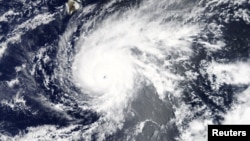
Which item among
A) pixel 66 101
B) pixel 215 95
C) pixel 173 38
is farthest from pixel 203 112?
pixel 66 101

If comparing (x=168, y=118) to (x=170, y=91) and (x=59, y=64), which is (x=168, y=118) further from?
(x=59, y=64)

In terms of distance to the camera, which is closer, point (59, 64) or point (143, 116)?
point (143, 116)

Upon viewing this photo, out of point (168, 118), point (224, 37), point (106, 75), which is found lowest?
point (168, 118)

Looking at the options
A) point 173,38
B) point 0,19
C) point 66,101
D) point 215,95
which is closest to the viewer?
point 215,95

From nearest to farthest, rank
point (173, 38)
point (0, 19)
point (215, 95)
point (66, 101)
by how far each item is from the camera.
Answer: point (215, 95) → point (173, 38) → point (66, 101) → point (0, 19)

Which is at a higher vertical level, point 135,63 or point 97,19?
point 97,19

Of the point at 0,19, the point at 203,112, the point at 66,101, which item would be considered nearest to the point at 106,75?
the point at 66,101
